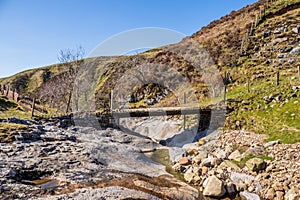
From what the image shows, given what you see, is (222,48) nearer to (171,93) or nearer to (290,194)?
(171,93)

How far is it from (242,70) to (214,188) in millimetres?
32350

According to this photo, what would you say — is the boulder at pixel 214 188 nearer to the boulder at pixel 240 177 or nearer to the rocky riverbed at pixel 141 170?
the rocky riverbed at pixel 141 170

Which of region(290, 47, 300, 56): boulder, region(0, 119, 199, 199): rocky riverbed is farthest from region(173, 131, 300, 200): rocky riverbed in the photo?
region(290, 47, 300, 56): boulder

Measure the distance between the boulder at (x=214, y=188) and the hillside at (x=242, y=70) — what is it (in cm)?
626

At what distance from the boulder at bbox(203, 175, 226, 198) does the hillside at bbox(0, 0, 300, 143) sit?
626cm

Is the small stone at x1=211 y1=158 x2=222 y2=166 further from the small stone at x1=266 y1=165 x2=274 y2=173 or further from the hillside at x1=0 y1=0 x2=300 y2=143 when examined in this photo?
the hillside at x1=0 y1=0 x2=300 y2=143

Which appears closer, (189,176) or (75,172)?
(75,172)

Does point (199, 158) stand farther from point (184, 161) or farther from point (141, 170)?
point (141, 170)

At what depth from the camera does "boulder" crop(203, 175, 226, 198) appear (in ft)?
41.8

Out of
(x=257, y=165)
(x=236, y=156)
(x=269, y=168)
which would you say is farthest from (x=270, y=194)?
(x=236, y=156)

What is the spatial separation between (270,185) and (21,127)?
21.2 m

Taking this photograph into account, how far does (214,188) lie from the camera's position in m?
13.0

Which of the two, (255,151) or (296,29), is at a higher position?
(296,29)

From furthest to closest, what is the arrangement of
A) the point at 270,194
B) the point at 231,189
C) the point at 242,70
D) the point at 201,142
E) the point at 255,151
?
the point at 242,70, the point at 201,142, the point at 255,151, the point at 231,189, the point at 270,194
